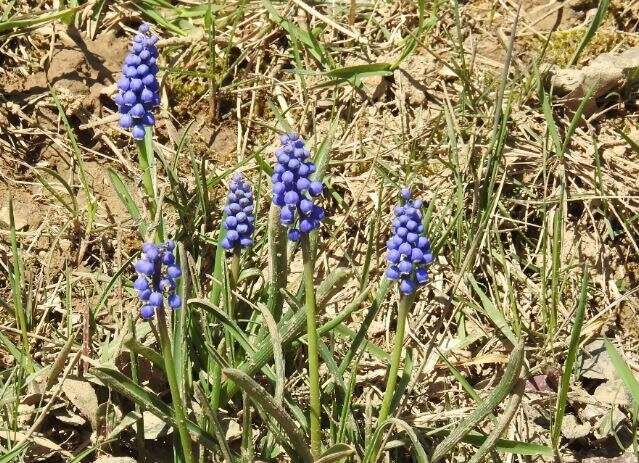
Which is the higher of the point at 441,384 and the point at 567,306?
the point at 567,306

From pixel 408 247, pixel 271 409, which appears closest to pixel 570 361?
pixel 408 247

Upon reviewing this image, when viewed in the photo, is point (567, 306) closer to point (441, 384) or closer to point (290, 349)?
point (441, 384)

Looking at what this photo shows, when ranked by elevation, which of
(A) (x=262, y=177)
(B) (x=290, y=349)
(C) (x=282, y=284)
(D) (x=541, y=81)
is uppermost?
(D) (x=541, y=81)

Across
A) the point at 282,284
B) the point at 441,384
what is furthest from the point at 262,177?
the point at 441,384

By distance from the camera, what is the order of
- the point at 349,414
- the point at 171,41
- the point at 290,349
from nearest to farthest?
the point at 349,414
the point at 290,349
the point at 171,41

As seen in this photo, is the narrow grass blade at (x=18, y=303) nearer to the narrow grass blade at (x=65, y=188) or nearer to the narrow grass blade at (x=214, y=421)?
the narrow grass blade at (x=65, y=188)

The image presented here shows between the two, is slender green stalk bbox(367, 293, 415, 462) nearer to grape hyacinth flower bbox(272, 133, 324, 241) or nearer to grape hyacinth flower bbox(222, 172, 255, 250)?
grape hyacinth flower bbox(272, 133, 324, 241)

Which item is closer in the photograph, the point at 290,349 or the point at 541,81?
the point at 290,349

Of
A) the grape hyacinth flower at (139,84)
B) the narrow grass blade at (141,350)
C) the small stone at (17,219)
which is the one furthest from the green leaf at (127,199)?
the narrow grass blade at (141,350)

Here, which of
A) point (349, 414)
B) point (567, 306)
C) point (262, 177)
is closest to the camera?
point (349, 414)
